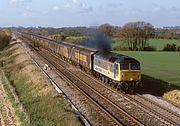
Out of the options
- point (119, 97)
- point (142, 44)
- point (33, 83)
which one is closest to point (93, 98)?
point (119, 97)

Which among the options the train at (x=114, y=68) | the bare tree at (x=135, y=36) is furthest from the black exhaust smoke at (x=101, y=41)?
the bare tree at (x=135, y=36)

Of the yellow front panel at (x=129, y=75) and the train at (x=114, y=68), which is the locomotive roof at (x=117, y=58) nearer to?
the train at (x=114, y=68)

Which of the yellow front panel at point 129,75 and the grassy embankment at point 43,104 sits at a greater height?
the yellow front panel at point 129,75

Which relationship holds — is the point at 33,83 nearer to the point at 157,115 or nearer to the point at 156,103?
the point at 156,103

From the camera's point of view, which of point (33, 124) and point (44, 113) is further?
point (44, 113)

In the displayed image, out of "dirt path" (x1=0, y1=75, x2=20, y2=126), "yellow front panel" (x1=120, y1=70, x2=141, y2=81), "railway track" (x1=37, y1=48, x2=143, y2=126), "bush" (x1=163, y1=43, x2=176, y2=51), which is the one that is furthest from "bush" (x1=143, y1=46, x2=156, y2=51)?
"yellow front panel" (x1=120, y1=70, x2=141, y2=81)

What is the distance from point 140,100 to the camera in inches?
1043

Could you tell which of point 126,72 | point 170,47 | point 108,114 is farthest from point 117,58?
point 170,47

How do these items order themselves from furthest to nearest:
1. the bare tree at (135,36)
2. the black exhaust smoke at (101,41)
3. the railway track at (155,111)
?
the bare tree at (135,36)
the black exhaust smoke at (101,41)
the railway track at (155,111)

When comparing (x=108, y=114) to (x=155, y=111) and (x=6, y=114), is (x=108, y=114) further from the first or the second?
(x=6, y=114)

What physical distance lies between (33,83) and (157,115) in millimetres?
17374

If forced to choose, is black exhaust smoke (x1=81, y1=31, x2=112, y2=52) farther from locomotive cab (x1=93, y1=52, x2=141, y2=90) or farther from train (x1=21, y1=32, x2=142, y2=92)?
locomotive cab (x1=93, y1=52, x2=141, y2=90)

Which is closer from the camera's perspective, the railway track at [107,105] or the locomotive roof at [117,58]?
the railway track at [107,105]

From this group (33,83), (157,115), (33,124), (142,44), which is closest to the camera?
(33,124)
